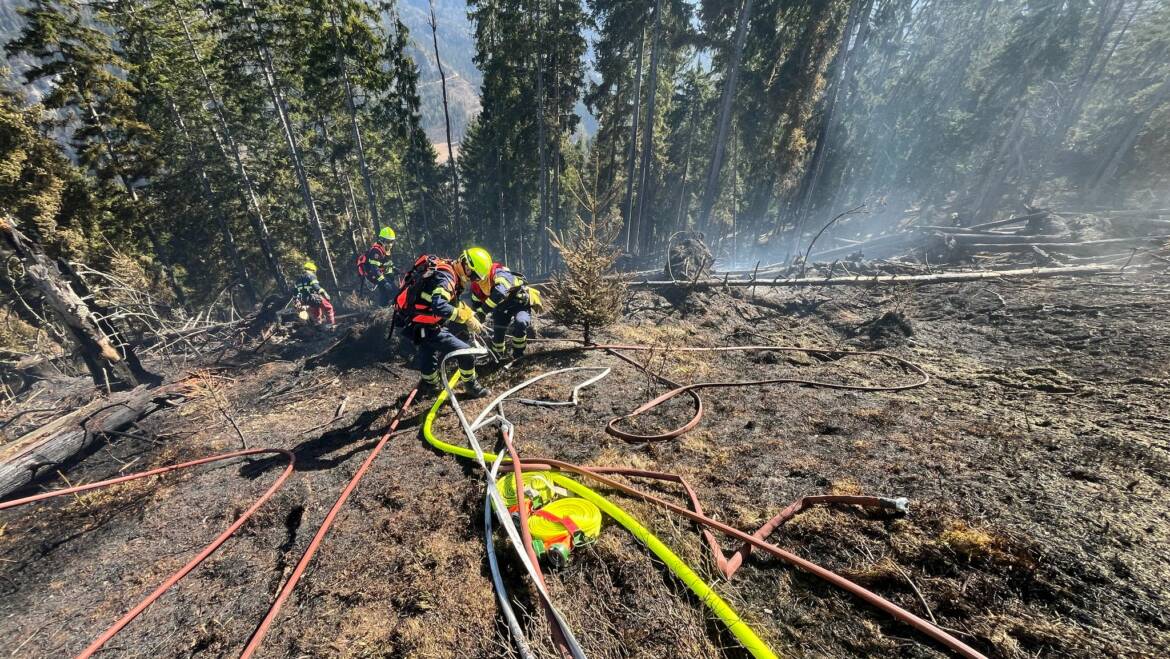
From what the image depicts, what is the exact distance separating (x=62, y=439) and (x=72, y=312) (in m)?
3.92

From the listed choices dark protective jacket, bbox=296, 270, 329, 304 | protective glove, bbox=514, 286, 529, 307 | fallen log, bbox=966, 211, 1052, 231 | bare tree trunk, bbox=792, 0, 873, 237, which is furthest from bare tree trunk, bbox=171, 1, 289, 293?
fallen log, bbox=966, 211, 1052, 231

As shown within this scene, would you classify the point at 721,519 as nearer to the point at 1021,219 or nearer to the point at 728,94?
the point at 728,94

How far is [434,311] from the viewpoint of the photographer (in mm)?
5504

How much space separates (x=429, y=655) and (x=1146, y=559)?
14.3ft

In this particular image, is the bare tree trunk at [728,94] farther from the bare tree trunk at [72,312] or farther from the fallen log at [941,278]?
the bare tree trunk at [72,312]

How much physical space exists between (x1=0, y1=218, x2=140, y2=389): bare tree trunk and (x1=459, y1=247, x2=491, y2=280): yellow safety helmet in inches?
314

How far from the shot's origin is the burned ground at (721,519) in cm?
234

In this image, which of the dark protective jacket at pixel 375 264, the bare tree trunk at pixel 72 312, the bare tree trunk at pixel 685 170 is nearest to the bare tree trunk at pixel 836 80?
the bare tree trunk at pixel 685 170

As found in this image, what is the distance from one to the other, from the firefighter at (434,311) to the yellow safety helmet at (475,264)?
12cm

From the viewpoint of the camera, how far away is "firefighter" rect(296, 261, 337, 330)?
12.0m

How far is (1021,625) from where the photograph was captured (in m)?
2.12

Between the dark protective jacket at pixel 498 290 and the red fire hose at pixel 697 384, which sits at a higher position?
the dark protective jacket at pixel 498 290

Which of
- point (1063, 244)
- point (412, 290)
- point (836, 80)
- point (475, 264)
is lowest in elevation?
point (1063, 244)

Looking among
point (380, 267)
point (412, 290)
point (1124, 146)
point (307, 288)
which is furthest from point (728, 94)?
point (1124, 146)
